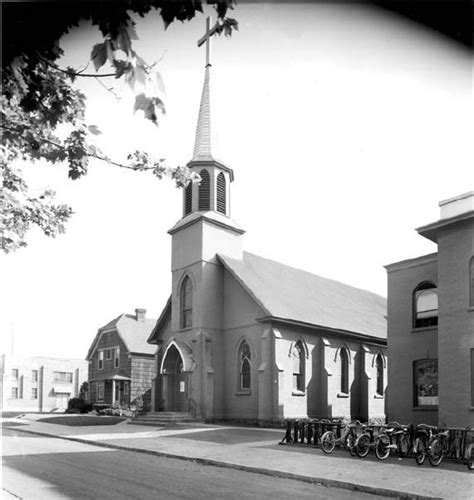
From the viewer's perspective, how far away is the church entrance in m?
31.8

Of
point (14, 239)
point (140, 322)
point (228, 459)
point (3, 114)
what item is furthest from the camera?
point (140, 322)

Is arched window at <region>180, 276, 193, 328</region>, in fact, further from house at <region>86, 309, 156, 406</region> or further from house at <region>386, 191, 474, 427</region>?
house at <region>86, 309, 156, 406</region>

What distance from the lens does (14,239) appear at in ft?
31.9

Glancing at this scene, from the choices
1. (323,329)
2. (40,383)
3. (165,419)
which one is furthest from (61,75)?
(40,383)

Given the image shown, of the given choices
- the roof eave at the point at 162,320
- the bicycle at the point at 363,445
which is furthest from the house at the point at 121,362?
the bicycle at the point at 363,445

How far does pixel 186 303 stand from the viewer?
32.3 metres

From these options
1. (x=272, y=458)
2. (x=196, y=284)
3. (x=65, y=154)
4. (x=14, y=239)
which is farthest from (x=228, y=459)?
(x=196, y=284)

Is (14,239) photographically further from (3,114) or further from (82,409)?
Result: (82,409)

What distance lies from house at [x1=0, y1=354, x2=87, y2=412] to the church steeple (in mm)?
38869

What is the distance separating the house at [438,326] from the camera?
18.2m

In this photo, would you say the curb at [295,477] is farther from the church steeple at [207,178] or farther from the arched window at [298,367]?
the church steeple at [207,178]

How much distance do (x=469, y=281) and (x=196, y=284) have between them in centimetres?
1600

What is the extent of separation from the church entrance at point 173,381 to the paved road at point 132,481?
51.3ft

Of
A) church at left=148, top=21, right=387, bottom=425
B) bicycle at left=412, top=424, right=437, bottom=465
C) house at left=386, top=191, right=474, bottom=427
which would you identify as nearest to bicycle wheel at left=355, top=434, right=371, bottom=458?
bicycle at left=412, top=424, right=437, bottom=465
